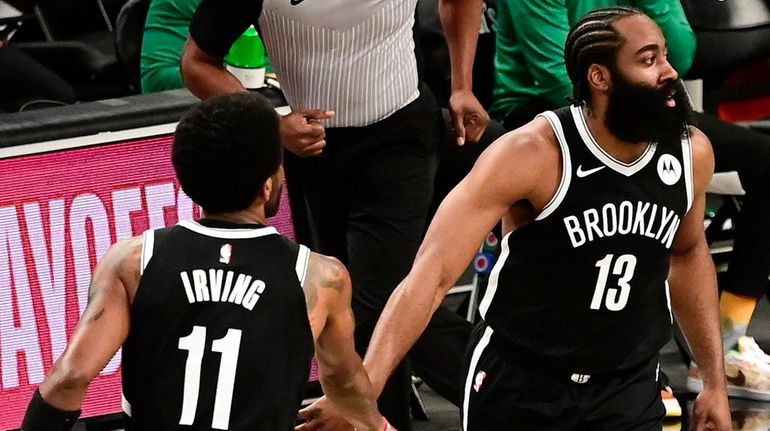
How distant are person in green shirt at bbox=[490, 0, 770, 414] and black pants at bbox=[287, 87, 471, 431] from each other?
853 mm

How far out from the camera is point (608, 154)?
12.1 feet

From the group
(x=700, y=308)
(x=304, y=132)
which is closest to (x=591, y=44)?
(x=700, y=308)

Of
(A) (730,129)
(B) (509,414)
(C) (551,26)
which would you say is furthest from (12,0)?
(B) (509,414)

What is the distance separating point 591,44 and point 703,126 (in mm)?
1705

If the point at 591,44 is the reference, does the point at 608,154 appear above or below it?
below

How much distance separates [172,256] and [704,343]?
4.98 feet

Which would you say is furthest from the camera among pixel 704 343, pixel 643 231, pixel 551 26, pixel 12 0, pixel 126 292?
pixel 12 0

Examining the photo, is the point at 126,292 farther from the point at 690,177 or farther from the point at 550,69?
the point at 550,69

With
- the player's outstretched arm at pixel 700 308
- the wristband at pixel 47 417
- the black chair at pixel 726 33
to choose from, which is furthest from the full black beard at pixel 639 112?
the black chair at pixel 726 33

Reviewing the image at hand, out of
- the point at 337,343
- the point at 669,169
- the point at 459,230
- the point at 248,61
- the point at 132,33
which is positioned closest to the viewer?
the point at 337,343

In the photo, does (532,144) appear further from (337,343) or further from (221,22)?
(221,22)

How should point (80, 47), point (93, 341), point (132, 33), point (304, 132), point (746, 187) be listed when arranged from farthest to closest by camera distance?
point (80, 47)
point (132, 33)
point (746, 187)
point (304, 132)
point (93, 341)

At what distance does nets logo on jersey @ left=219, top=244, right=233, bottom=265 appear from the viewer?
309 cm

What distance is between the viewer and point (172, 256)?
10.1 feet
